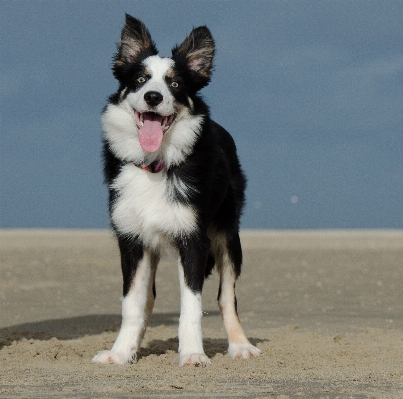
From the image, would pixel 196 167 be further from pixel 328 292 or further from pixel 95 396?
pixel 328 292

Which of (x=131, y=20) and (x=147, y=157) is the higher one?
(x=131, y=20)

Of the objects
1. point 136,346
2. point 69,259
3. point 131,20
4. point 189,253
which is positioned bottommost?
point 69,259

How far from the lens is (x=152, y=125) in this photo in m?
6.44

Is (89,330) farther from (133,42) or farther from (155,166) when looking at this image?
(133,42)

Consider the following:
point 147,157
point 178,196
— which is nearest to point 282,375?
point 178,196

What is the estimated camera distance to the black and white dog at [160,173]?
6.29m

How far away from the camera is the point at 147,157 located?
21.4 feet

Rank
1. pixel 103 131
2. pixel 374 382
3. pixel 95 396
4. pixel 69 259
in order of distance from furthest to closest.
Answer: pixel 69 259, pixel 103 131, pixel 374 382, pixel 95 396

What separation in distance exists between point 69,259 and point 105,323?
521 inches

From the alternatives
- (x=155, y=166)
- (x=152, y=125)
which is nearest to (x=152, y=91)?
(x=152, y=125)

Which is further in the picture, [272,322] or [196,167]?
[272,322]

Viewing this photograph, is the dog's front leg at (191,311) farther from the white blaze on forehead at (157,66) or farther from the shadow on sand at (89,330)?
the white blaze on forehead at (157,66)

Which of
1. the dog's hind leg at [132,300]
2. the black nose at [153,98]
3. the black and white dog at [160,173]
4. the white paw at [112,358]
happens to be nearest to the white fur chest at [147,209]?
the black and white dog at [160,173]

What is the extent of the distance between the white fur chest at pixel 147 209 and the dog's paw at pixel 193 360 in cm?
96
